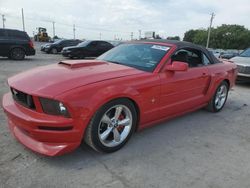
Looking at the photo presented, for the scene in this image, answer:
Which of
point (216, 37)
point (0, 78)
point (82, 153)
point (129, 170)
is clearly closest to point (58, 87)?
point (82, 153)

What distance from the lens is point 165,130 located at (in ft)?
14.2

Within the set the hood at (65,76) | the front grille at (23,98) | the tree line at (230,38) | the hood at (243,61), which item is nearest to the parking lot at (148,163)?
the front grille at (23,98)

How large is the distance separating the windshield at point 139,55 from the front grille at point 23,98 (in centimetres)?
158

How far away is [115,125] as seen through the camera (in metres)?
3.42

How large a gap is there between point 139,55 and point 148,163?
5.84 ft

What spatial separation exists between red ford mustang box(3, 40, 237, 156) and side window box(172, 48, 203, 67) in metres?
0.02

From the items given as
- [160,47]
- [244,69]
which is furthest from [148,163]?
[244,69]

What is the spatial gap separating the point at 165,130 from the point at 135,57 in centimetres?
128

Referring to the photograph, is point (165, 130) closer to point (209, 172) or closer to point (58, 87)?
point (209, 172)

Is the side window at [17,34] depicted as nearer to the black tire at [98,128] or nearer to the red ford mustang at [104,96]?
the red ford mustang at [104,96]

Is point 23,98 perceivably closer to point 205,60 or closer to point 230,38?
point 205,60

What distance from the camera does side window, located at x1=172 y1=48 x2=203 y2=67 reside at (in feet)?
14.6

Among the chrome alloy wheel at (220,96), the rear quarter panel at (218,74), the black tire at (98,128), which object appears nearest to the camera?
the black tire at (98,128)

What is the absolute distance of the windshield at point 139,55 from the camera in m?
3.95
